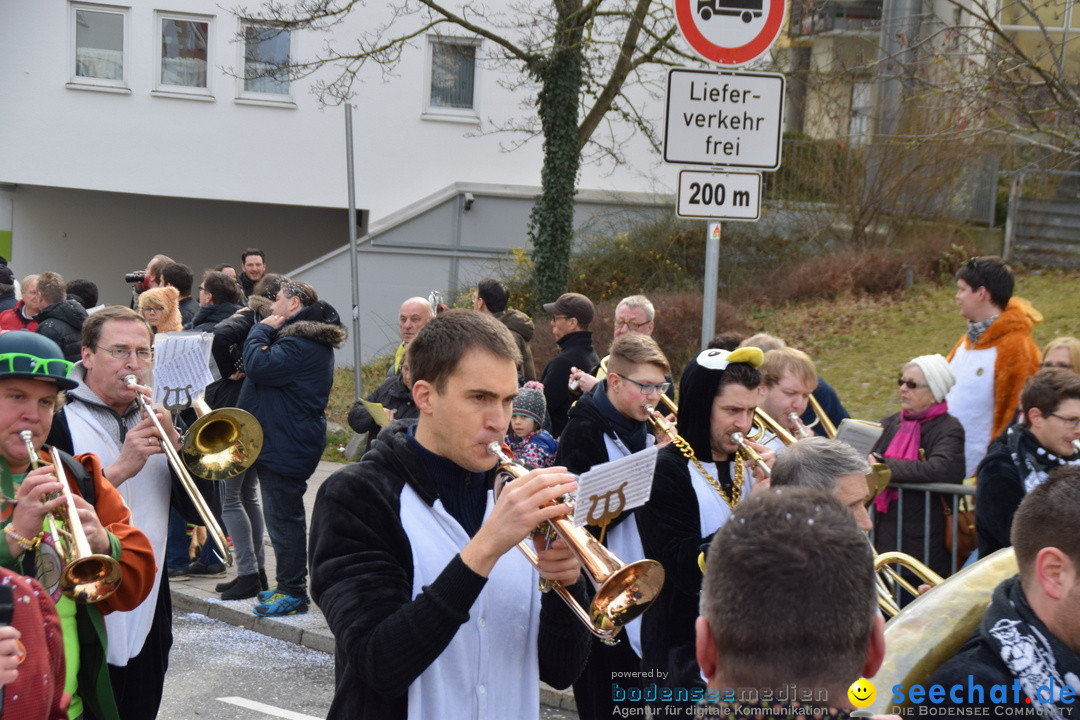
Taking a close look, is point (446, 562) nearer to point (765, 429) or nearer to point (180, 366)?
point (180, 366)

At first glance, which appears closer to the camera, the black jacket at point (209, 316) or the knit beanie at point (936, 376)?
the knit beanie at point (936, 376)

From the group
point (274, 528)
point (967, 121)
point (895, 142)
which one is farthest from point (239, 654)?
point (895, 142)

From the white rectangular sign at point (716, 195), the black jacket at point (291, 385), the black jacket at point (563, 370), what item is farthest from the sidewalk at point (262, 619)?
the white rectangular sign at point (716, 195)

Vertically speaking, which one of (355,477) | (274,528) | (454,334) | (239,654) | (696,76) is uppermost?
(696,76)

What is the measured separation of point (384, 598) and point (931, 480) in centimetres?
419

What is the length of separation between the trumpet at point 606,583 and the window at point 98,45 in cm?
2181

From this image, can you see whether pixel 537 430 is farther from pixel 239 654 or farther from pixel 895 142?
pixel 895 142

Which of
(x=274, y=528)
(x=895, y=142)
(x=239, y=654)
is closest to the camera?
(x=239, y=654)

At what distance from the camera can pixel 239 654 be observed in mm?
7109

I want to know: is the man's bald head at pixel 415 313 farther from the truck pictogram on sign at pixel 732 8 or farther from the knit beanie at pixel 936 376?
the knit beanie at pixel 936 376

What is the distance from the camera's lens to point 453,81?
2294 centimetres

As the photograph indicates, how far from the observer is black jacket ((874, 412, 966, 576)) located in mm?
6078

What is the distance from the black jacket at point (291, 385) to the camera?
24.9 ft

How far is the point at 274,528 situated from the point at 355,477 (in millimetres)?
5161
